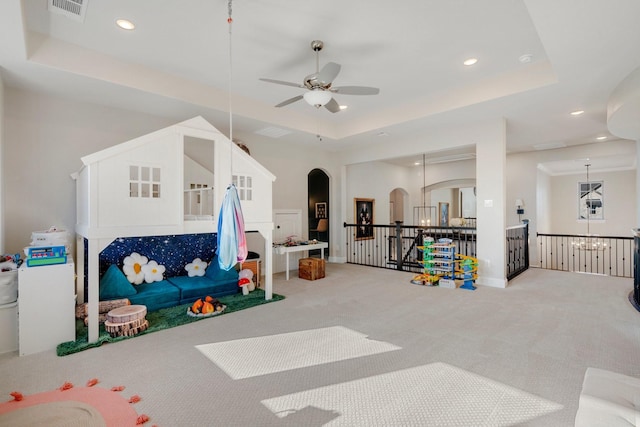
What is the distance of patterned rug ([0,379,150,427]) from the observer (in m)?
1.94

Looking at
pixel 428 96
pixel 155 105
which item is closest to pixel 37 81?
pixel 155 105

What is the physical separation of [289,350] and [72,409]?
162cm

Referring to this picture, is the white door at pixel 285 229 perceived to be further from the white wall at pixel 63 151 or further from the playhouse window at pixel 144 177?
the playhouse window at pixel 144 177

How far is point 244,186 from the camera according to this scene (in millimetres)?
4355

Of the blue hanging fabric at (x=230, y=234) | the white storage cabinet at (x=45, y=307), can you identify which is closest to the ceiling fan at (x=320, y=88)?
the blue hanging fabric at (x=230, y=234)

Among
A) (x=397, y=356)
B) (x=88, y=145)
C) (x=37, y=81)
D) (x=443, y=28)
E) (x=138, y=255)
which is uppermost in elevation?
(x=443, y=28)

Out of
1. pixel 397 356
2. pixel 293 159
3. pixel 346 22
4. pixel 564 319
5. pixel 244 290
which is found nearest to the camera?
pixel 397 356

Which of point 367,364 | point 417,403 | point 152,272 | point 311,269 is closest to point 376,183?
point 311,269

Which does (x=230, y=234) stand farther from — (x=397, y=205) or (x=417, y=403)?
(x=397, y=205)

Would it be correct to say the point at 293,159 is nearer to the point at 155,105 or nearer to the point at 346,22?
the point at 155,105

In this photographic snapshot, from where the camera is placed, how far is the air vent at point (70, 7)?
9.03 feet

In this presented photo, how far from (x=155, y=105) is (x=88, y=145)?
1.08 meters

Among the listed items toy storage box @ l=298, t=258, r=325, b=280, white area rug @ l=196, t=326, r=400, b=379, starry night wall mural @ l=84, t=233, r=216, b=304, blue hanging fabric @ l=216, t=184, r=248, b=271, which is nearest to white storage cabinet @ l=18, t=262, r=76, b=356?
starry night wall mural @ l=84, t=233, r=216, b=304

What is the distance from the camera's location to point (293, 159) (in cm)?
708
